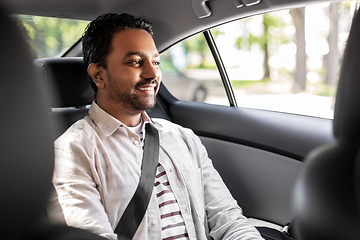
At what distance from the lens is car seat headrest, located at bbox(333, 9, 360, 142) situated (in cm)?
43

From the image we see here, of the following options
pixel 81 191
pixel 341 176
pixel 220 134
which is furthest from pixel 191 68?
pixel 341 176

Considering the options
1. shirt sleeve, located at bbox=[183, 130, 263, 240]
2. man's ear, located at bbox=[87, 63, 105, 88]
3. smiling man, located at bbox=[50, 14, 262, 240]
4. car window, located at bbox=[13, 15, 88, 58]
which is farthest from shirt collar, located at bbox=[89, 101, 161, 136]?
car window, located at bbox=[13, 15, 88, 58]

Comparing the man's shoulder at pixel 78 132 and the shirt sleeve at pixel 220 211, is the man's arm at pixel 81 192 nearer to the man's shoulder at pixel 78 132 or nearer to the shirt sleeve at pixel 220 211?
the man's shoulder at pixel 78 132

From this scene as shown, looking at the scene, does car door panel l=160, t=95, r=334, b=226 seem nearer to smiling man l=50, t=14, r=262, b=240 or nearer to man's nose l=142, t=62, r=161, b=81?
smiling man l=50, t=14, r=262, b=240

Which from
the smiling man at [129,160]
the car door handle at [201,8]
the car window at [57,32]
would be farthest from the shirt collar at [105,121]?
the car door handle at [201,8]

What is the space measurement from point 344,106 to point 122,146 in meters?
1.11

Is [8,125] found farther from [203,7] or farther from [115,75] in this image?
[203,7]

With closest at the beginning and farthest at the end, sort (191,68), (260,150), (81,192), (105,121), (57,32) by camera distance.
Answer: (81,192)
(105,121)
(260,150)
(57,32)
(191,68)

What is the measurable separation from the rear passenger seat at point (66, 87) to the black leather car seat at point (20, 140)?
1.25 metres

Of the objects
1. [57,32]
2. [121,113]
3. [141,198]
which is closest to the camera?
[141,198]

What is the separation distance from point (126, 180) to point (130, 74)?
1.57 feet

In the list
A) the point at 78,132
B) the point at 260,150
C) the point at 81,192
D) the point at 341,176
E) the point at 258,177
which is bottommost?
the point at 258,177

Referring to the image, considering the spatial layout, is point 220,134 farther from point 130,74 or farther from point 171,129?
point 130,74

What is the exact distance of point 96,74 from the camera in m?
1.63
